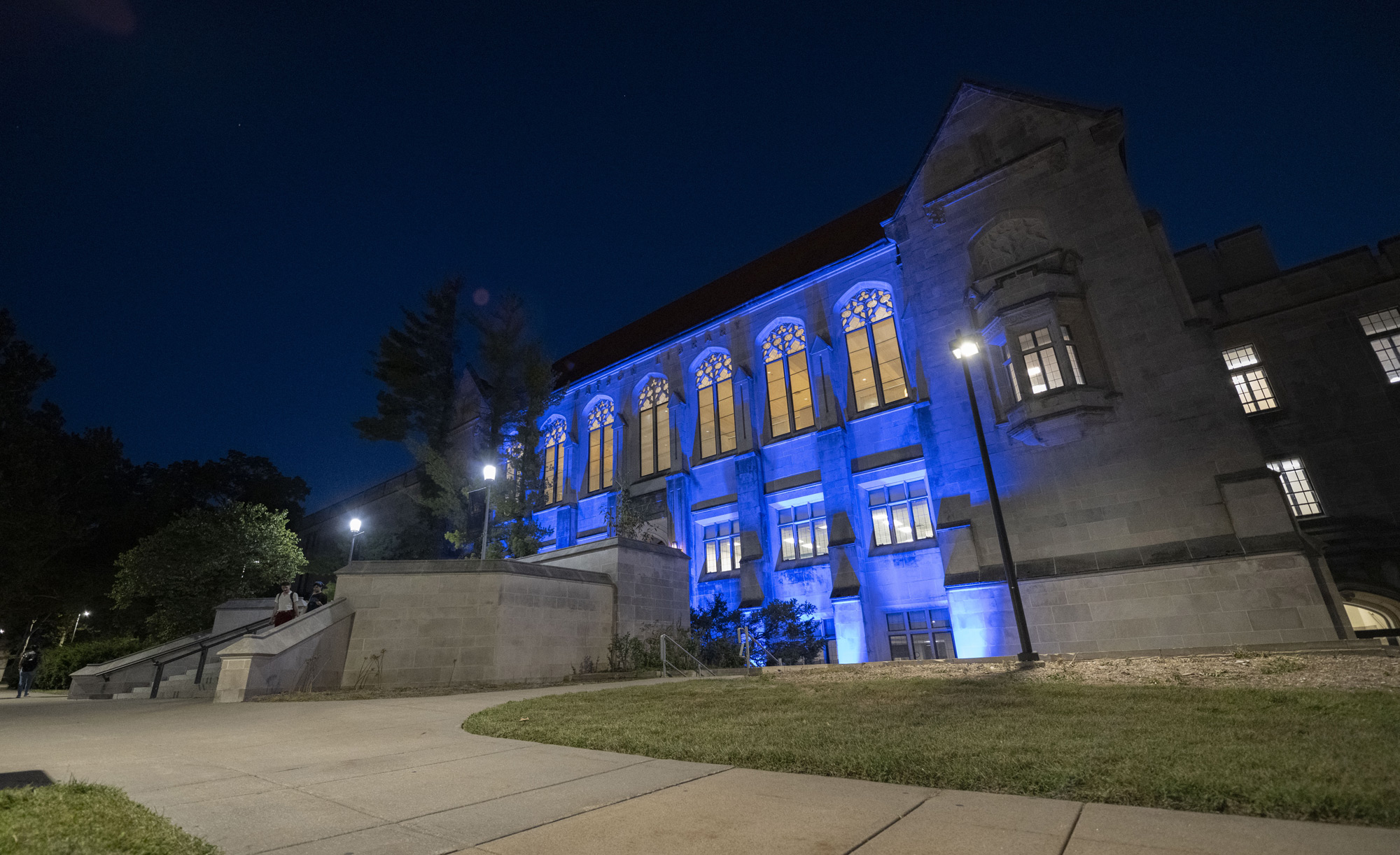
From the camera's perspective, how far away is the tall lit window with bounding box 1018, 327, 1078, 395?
56.6 feet

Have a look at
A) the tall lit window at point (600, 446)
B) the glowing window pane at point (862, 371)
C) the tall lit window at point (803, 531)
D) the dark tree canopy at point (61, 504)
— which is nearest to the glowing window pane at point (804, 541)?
the tall lit window at point (803, 531)

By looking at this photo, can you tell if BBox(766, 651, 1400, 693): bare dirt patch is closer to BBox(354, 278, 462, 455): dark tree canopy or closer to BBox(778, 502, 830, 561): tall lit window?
BBox(778, 502, 830, 561): tall lit window

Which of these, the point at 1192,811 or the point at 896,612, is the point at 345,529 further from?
the point at 1192,811

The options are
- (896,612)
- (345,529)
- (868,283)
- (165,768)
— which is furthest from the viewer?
(345,529)

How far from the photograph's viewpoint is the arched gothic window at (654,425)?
29.4 m

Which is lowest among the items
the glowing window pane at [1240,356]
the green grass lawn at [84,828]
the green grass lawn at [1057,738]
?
the green grass lawn at [1057,738]

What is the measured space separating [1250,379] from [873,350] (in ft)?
41.2

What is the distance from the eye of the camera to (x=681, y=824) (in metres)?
2.92

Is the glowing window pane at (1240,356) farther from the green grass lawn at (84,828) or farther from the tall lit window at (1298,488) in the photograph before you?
the green grass lawn at (84,828)

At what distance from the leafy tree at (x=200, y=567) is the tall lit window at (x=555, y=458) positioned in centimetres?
1261

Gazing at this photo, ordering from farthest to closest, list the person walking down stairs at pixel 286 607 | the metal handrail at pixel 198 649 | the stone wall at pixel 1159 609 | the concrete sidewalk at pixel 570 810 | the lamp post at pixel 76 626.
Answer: the lamp post at pixel 76 626
the metal handrail at pixel 198 649
the person walking down stairs at pixel 286 607
the stone wall at pixel 1159 609
the concrete sidewalk at pixel 570 810

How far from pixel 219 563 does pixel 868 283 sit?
28700 millimetres

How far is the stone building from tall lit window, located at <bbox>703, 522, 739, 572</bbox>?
0.12m

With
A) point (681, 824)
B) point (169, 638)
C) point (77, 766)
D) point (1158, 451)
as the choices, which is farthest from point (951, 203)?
point (169, 638)
